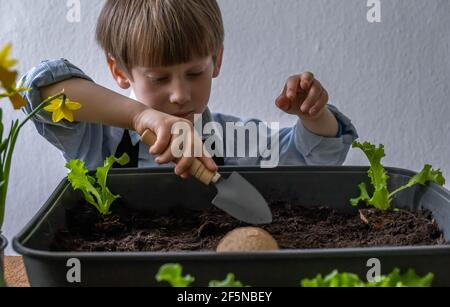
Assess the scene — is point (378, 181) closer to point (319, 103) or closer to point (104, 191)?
point (319, 103)

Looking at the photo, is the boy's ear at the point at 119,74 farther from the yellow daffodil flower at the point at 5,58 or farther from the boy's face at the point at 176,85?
the yellow daffodil flower at the point at 5,58

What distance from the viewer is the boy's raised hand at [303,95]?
76 cm

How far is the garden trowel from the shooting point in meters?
0.65

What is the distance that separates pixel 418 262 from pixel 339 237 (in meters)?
0.19

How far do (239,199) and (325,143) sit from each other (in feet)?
1.14

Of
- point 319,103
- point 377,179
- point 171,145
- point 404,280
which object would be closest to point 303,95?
point 319,103

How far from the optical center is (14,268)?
2.42ft

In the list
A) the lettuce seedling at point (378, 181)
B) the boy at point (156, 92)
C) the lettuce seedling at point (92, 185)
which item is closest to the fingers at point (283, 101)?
the boy at point (156, 92)

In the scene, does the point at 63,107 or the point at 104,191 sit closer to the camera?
the point at 63,107

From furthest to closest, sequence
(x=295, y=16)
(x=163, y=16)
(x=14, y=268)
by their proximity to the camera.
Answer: (x=295, y=16), (x=163, y=16), (x=14, y=268)

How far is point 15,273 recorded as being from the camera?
71cm

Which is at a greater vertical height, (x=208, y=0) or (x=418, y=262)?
(x=208, y=0)

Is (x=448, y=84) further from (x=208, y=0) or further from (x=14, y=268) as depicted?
(x=14, y=268)
